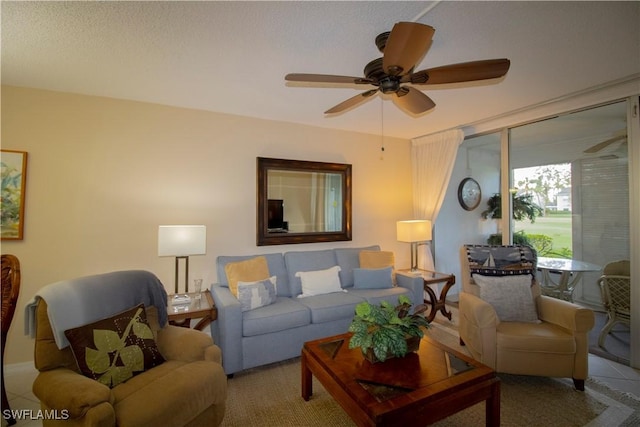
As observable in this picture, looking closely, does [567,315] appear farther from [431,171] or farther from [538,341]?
[431,171]

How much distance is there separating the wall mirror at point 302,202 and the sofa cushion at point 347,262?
0.24m

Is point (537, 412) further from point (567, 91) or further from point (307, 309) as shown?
point (567, 91)

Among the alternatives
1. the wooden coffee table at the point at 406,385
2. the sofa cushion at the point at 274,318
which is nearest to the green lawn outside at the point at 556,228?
the wooden coffee table at the point at 406,385

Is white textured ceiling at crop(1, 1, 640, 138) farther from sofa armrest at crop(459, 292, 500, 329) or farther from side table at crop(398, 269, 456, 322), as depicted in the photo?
side table at crop(398, 269, 456, 322)

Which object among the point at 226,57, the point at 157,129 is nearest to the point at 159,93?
the point at 157,129

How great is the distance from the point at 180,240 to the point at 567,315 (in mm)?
3221

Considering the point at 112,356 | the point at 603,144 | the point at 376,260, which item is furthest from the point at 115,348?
the point at 603,144

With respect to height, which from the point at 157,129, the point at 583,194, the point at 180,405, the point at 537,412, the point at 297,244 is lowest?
the point at 537,412

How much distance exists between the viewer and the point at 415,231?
3.71 m

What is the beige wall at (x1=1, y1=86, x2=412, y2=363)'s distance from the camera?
8.35 ft

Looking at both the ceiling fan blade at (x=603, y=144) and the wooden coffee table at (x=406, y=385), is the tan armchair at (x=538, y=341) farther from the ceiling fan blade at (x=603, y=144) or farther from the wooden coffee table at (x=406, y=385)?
the ceiling fan blade at (x=603, y=144)

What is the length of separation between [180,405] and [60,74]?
2632 mm

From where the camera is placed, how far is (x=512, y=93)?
9.02 feet

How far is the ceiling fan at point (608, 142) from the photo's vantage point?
265cm
